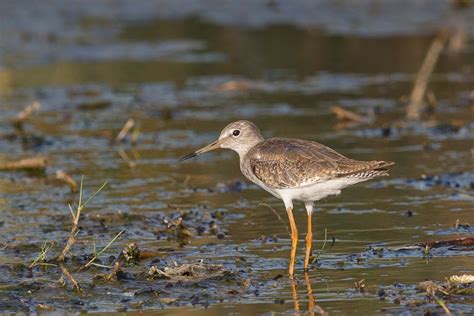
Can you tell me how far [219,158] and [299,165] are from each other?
4.20 meters

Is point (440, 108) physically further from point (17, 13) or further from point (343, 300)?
point (17, 13)

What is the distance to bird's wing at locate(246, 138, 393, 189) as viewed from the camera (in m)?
7.72

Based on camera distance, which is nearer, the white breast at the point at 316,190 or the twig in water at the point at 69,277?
the twig in water at the point at 69,277

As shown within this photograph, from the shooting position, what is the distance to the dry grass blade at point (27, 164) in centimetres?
1129

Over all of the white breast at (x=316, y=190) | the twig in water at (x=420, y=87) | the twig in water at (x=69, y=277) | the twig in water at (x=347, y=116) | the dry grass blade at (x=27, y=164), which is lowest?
the twig in water at (x=69, y=277)

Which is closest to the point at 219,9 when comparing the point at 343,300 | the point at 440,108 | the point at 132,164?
the point at 440,108

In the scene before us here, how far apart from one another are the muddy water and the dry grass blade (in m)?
0.10

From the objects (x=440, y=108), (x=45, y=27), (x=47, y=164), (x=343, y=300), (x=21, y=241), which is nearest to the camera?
(x=343, y=300)

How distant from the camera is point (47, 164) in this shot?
1159 cm

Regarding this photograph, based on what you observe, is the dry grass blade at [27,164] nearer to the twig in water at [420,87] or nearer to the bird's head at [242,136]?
the bird's head at [242,136]

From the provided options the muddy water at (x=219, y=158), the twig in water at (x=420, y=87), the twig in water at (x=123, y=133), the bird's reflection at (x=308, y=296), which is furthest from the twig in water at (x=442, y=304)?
the twig in water at (x=420, y=87)

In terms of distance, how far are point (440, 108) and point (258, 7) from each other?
857 centimetres

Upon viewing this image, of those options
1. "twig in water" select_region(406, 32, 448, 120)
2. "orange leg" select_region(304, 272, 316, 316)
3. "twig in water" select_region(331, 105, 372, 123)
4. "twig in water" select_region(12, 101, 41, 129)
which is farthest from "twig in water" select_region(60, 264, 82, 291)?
"twig in water" select_region(406, 32, 448, 120)

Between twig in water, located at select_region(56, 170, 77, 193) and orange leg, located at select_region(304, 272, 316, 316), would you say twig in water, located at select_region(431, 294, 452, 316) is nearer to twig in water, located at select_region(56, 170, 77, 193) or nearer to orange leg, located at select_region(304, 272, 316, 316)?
orange leg, located at select_region(304, 272, 316, 316)
